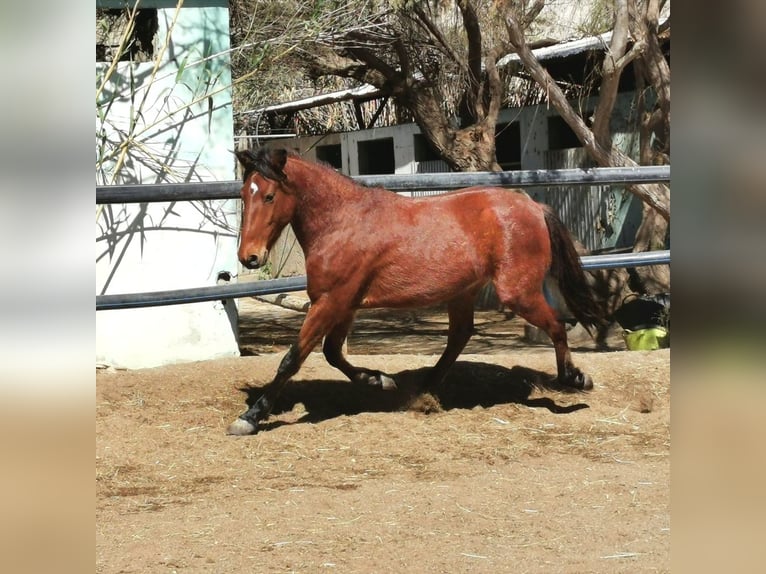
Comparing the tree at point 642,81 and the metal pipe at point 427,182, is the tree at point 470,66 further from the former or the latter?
the metal pipe at point 427,182

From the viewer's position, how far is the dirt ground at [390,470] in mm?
3660

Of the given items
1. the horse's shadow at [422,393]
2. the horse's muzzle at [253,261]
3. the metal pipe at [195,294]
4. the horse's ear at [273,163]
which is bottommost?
the horse's shadow at [422,393]

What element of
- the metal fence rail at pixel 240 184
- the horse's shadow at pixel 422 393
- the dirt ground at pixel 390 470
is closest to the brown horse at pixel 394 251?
the horse's shadow at pixel 422 393

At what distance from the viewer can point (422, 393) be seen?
6.42m

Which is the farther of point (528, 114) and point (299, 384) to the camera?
point (528, 114)

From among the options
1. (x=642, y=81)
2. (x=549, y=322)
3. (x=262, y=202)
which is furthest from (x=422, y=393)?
(x=642, y=81)

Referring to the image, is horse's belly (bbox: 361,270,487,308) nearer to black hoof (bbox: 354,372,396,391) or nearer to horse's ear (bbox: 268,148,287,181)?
black hoof (bbox: 354,372,396,391)

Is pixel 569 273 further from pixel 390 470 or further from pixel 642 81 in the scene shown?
pixel 642 81

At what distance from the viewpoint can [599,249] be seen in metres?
12.1

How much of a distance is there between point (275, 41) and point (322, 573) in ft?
20.5

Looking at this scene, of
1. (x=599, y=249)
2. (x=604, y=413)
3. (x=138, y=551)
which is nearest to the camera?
(x=138, y=551)

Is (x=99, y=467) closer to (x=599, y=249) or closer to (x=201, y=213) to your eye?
(x=201, y=213)

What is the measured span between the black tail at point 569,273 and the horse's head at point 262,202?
6.09ft
